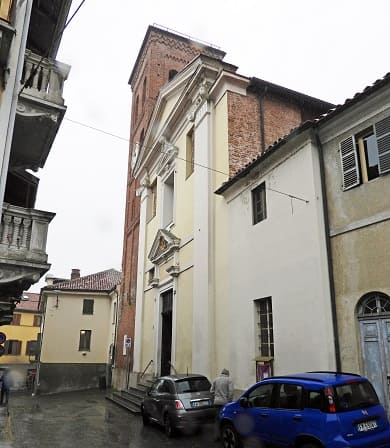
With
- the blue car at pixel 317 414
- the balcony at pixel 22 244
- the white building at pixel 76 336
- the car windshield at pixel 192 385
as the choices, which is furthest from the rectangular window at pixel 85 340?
the blue car at pixel 317 414

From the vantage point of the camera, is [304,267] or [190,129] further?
[190,129]

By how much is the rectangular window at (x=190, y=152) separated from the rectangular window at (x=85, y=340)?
19303 mm

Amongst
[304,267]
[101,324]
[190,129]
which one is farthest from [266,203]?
[101,324]

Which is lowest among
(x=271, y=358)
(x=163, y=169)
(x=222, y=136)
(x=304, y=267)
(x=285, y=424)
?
(x=285, y=424)

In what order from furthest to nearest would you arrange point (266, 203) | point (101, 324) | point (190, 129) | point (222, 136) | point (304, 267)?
point (101, 324)
point (190, 129)
point (222, 136)
point (266, 203)
point (304, 267)

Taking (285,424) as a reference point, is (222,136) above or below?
above

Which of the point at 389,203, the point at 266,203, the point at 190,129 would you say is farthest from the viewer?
the point at 190,129

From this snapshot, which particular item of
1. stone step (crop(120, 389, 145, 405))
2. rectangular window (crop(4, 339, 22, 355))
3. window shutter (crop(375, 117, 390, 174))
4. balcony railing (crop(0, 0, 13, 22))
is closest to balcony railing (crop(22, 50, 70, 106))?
balcony railing (crop(0, 0, 13, 22))

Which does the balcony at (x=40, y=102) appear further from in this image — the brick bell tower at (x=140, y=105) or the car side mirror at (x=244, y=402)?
the brick bell tower at (x=140, y=105)

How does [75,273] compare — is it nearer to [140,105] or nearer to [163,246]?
[140,105]

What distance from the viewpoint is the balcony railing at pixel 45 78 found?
8.15 meters

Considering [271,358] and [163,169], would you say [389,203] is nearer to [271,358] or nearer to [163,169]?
[271,358]

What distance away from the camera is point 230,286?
12648mm

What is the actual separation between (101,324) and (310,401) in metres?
28.2
